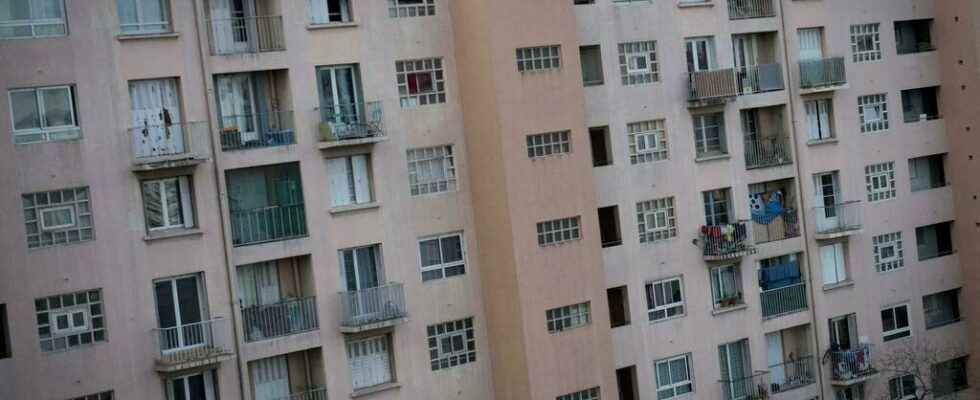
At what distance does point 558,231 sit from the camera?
35844mm

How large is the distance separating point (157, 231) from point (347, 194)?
4.84 m

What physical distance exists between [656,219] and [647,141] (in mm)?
2137

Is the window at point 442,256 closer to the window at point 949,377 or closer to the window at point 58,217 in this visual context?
the window at point 58,217

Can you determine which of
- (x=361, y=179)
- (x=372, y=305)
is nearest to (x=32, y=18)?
(x=361, y=179)

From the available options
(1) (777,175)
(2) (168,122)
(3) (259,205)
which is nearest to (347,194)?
(3) (259,205)

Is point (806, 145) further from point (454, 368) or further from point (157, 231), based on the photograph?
point (157, 231)

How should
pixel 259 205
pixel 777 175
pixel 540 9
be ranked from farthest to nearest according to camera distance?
pixel 777 175 → pixel 540 9 → pixel 259 205

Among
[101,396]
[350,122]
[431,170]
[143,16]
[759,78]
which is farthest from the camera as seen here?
[759,78]

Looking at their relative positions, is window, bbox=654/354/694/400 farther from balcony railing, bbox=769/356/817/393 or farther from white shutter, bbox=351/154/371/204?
white shutter, bbox=351/154/371/204

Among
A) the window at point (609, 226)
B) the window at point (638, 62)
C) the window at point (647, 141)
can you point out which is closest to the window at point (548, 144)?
the window at point (647, 141)

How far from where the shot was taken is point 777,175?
4141cm

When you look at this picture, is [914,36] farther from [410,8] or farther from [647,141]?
[410,8]

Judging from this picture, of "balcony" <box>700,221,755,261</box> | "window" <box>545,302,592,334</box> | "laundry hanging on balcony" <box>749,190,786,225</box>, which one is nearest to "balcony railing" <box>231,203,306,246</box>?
"window" <box>545,302,592,334</box>

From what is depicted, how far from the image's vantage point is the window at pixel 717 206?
40.2 metres
